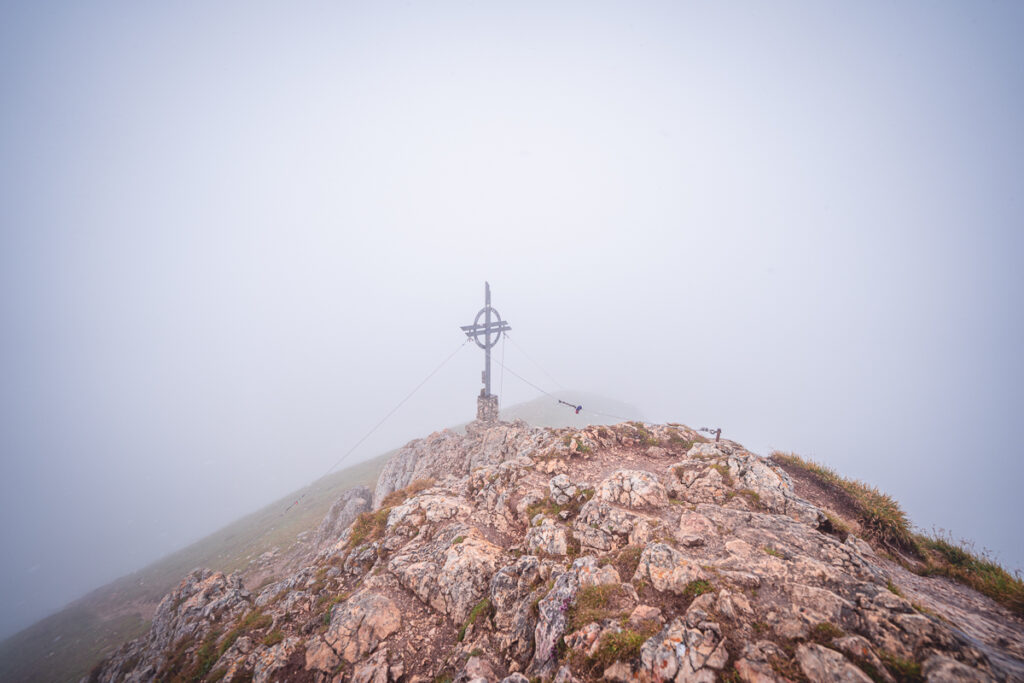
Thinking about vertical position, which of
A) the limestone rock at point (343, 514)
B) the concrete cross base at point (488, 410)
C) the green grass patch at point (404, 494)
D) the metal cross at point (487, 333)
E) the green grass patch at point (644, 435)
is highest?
the metal cross at point (487, 333)

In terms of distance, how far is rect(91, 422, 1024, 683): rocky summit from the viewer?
5.54 m

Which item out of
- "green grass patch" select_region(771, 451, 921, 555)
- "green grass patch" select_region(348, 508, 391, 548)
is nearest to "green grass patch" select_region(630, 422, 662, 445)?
"green grass patch" select_region(771, 451, 921, 555)

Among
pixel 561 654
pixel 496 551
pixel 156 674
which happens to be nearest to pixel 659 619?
pixel 561 654

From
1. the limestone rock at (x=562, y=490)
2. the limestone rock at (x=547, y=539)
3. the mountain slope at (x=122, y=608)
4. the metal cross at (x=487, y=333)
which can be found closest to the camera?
the limestone rock at (x=547, y=539)

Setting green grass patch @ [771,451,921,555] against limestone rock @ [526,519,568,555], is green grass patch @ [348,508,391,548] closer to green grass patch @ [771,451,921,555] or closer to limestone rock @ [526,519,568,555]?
limestone rock @ [526,519,568,555]

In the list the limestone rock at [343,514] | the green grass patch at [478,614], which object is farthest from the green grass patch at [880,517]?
the limestone rock at [343,514]

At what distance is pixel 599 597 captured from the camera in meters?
7.14

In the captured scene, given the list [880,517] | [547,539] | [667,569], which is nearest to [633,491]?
[547,539]

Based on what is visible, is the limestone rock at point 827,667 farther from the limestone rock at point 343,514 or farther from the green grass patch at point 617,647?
the limestone rock at point 343,514

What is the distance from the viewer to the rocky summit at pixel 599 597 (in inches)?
218

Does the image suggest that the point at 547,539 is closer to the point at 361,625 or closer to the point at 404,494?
the point at 361,625

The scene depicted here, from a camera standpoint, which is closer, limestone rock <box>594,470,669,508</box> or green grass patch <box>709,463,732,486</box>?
limestone rock <box>594,470,669,508</box>

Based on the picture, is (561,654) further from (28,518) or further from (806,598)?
(28,518)

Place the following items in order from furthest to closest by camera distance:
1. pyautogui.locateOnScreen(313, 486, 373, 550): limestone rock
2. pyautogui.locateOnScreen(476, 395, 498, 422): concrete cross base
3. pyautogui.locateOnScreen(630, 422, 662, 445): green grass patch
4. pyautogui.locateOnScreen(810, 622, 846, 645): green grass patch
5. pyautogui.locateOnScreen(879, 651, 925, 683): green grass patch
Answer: pyautogui.locateOnScreen(476, 395, 498, 422): concrete cross base, pyautogui.locateOnScreen(313, 486, 373, 550): limestone rock, pyautogui.locateOnScreen(630, 422, 662, 445): green grass patch, pyautogui.locateOnScreen(810, 622, 846, 645): green grass patch, pyautogui.locateOnScreen(879, 651, 925, 683): green grass patch
